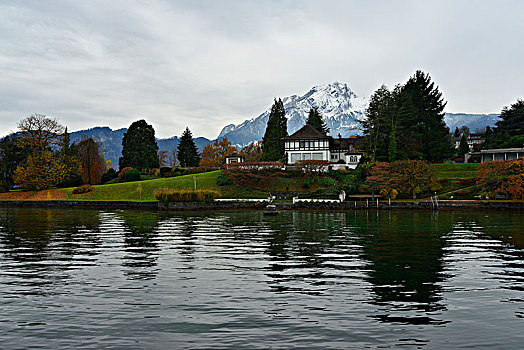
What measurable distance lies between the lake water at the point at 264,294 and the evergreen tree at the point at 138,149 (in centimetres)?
7660

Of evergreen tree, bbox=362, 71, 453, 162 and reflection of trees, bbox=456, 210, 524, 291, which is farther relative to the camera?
evergreen tree, bbox=362, 71, 453, 162

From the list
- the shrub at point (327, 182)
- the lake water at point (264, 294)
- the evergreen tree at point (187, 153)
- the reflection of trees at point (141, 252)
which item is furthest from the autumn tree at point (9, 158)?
the lake water at point (264, 294)

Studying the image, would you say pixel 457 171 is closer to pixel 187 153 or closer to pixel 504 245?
pixel 504 245

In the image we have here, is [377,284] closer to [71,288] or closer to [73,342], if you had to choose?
[73,342]

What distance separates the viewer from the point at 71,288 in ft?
42.3

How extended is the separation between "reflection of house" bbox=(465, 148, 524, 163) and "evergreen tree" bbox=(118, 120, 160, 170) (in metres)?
75.1

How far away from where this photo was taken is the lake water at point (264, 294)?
8.71 metres

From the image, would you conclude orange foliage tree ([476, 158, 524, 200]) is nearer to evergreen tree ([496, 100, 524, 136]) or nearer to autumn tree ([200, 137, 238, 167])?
evergreen tree ([496, 100, 524, 136])

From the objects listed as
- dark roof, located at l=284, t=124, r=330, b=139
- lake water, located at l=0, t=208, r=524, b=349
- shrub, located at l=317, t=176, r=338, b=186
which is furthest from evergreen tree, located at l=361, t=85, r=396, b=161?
lake water, located at l=0, t=208, r=524, b=349

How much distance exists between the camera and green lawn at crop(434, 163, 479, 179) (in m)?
63.8

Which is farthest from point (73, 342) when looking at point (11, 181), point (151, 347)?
Result: point (11, 181)

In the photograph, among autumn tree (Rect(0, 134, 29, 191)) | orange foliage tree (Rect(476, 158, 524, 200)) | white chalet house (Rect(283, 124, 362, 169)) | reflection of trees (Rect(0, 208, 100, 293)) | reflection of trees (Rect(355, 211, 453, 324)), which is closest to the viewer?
reflection of trees (Rect(355, 211, 453, 324))

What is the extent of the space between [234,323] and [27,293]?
7.42 metres

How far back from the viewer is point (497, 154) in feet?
241
